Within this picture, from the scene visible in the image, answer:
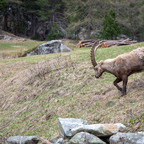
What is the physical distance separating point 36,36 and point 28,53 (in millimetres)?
33376

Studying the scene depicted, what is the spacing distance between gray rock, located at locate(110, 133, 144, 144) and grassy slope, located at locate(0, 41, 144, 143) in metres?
1.32

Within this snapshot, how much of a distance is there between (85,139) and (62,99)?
5.37 m

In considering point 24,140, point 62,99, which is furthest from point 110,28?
point 24,140

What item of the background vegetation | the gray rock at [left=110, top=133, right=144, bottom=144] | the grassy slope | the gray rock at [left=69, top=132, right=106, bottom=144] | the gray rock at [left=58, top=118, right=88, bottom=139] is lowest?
the grassy slope

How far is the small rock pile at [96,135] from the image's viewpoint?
16.8 feet

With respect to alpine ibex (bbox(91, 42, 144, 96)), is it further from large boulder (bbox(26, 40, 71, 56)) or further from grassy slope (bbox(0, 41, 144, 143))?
large boulder (bbox(26, 40, 71, 56))

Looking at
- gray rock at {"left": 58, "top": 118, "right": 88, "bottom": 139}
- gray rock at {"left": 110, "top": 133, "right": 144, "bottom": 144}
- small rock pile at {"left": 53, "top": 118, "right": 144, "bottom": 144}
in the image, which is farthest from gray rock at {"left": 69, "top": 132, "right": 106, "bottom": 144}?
gray rock at {"left": 58, "top": 118, "right": 88, "bottom": 139}

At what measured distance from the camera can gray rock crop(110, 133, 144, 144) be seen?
16.4 ft

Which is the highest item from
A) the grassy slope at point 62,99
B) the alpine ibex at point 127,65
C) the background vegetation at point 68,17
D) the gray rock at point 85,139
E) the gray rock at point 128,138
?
the background vegetation at point 68,17

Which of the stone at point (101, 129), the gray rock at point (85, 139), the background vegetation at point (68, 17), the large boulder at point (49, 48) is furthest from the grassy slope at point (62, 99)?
the background vegetation at point (68, 17)

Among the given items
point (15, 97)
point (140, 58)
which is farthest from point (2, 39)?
point (140, 58)

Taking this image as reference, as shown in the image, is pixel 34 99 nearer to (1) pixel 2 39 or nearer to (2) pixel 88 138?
(2) pixel 88 138

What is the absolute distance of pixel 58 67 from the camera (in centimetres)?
1479

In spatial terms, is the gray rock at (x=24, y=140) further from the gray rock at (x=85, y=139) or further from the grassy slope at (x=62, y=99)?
the gray rock at (x=85, y=139)
